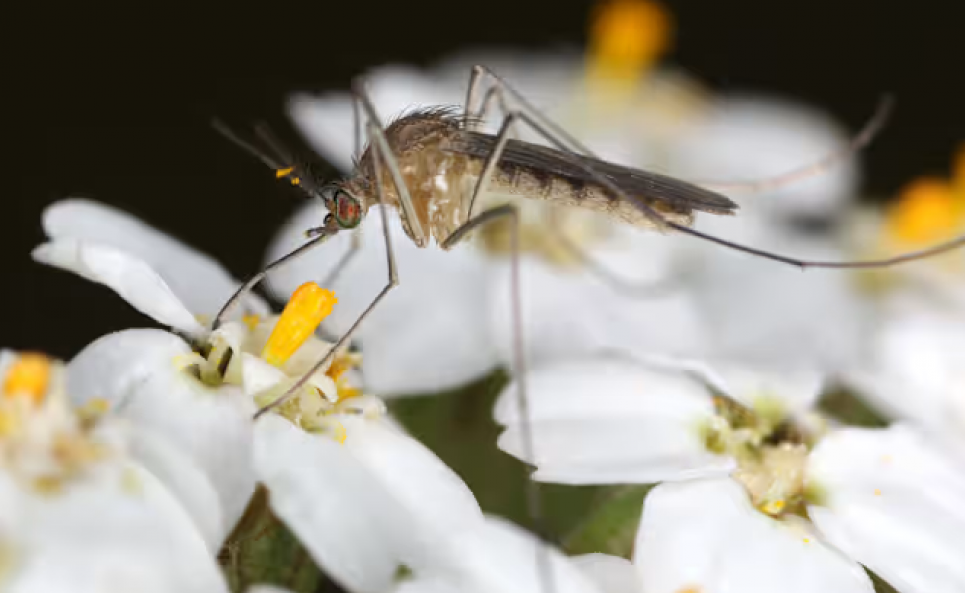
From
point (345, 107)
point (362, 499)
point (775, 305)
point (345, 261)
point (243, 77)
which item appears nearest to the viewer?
point (362, 499)

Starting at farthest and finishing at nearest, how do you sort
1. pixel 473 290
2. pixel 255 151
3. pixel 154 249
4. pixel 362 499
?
pixel 473 290
pixel 255 151
pixel 154 249
pixel 362 499

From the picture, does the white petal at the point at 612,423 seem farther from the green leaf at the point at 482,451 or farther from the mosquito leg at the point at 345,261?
the mosquito leg at the point at 345,261

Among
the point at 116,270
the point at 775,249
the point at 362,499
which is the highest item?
the point at 116,270

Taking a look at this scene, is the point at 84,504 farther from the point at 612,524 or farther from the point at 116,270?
the point at 612,524

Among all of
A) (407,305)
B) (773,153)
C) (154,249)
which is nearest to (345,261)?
(407,305)

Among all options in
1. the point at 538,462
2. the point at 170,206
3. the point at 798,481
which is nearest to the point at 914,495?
the point at 798,481

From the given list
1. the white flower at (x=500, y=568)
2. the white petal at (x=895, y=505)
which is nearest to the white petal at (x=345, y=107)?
the white petal at (x=895, y=505)

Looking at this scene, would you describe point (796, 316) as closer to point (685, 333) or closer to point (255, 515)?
point (685, 333)
